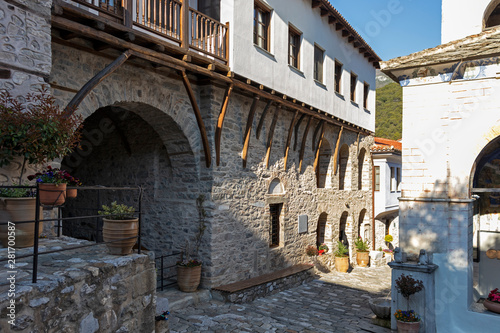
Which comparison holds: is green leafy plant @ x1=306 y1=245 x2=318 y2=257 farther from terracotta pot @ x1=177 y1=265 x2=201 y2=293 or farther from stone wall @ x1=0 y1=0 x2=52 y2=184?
stone wall @ x1=0 y1=0 x2=52 y2=184

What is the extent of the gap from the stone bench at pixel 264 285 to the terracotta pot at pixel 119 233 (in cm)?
487

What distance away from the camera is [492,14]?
8.22 meters

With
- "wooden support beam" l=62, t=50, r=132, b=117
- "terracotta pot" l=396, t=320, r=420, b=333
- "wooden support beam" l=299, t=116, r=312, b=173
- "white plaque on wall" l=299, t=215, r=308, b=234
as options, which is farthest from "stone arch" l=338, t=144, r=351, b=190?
"wooden support beam" l=62, t=50, r=132, b=117

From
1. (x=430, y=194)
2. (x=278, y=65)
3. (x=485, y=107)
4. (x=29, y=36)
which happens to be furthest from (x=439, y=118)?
(x=29, y=36)

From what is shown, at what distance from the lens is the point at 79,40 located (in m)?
6.16

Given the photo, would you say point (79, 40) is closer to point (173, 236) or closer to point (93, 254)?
point (93, 254)

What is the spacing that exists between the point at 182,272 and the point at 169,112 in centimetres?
352

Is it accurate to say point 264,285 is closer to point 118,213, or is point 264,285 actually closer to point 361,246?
point 118,213

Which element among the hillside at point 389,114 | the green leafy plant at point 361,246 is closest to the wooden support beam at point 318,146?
the green leafy plant at point 361,246

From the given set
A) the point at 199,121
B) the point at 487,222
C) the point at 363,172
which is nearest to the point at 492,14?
the point at 487,222

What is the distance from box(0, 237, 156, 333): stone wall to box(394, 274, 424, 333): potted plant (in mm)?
4479

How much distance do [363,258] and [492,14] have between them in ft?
36.2

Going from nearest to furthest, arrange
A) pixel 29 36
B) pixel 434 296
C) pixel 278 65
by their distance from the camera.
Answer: pixel 29 36 < pixel 434 296 < pixel 278 65

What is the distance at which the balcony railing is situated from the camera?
249 inches
